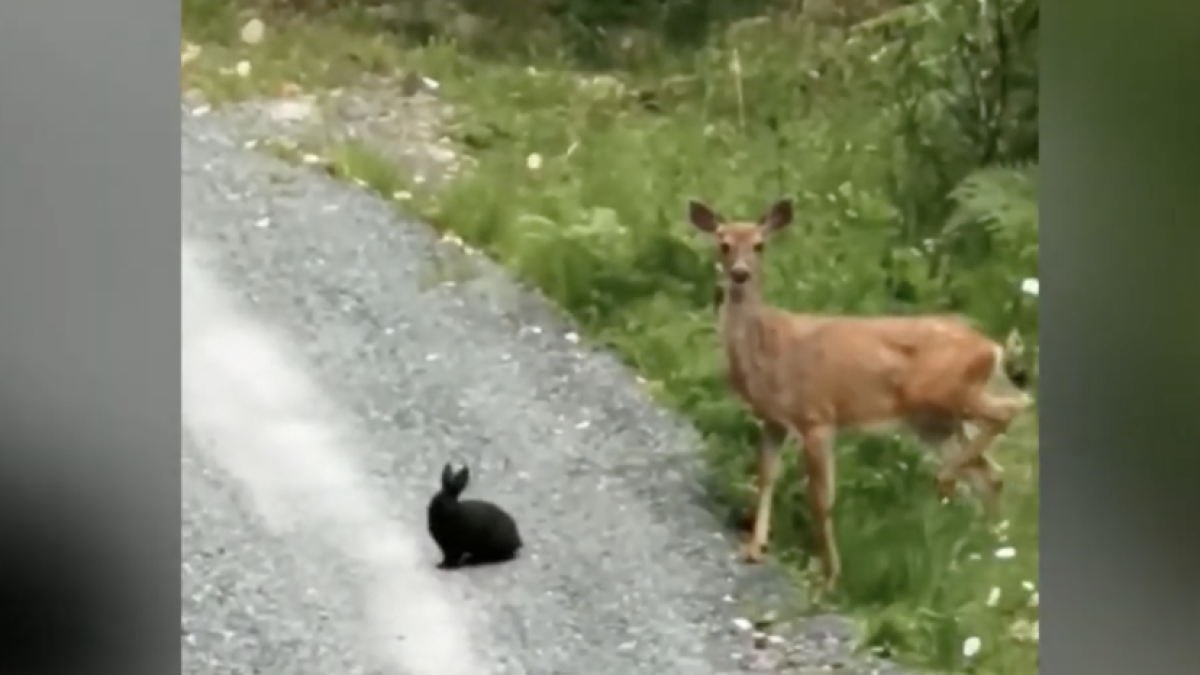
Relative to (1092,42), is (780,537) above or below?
below

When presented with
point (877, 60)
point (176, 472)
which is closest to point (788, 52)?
point (877, 60)

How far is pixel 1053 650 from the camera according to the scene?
1271 mm

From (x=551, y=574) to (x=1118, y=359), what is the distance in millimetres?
565

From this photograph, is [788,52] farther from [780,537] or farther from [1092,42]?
[780,537]

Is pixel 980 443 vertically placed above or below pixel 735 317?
below

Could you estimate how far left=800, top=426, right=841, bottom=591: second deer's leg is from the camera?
4.01 feet

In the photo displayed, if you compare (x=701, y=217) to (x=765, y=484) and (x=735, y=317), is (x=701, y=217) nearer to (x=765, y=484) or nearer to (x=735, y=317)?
(x=735, y=317)

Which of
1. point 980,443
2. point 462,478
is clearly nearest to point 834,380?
point 980,443

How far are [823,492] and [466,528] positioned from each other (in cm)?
32

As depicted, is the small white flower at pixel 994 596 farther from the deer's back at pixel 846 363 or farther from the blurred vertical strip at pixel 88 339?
the blurred vertical strip at pixel 88 339

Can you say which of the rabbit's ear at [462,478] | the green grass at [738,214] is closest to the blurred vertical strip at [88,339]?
the green grass at [738,214]

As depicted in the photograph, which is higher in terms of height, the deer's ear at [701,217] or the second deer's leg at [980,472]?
the deer's ear at [701,217]

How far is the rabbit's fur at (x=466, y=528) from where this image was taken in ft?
3.83

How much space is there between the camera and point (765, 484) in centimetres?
122
